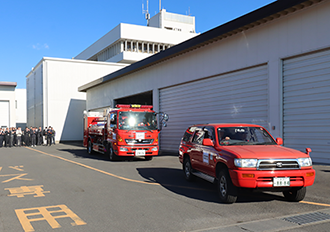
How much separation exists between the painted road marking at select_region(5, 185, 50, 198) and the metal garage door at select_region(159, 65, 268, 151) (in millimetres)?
9448

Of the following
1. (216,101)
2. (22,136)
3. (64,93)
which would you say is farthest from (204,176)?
(64,93)

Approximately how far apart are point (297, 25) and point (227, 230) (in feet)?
32.9

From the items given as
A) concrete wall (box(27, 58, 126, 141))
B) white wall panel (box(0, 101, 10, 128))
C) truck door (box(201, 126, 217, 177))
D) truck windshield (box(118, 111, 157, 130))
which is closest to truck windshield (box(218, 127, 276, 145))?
truck door (box(201, 126, 217, 177))

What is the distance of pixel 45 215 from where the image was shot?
588 centimetres

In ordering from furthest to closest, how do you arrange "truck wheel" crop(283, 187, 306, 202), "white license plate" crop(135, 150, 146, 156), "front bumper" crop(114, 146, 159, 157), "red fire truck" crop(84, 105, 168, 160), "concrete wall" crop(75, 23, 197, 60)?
"concrete wall" crop(75, 23, 197, 60) → "white license plate" crop(135, 150, 146, 156) → "red fire truck" crop(84, 105, 168, 160) → "front bumper" crop(114, 146, 159, 157) → "truck wheel" crop(283, 187, 306, 202)

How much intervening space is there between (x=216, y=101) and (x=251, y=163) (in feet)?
35.6

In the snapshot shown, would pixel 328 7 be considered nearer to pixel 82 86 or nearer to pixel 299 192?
pixel 299 192

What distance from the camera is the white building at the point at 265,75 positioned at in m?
11.9

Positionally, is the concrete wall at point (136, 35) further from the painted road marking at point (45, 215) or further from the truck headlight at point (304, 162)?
the truck headlight at point (304, 162)

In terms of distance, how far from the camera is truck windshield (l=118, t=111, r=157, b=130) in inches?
594

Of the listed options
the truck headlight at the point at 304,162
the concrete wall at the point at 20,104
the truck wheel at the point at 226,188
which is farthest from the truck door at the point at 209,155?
the concrete wall at the point at 20,104

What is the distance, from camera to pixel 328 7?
11414 mm

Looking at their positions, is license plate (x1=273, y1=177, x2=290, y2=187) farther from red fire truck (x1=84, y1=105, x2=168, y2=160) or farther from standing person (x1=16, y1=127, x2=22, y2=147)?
standing person (x1=16, y1=127, x2=22, y2=147)

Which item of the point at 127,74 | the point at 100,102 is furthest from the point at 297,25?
the point at 100,102
